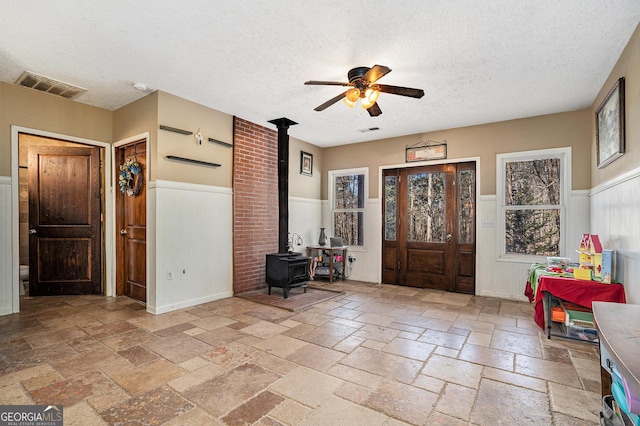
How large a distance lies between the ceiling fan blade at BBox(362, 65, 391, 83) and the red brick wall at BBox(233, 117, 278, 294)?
2.58 metres

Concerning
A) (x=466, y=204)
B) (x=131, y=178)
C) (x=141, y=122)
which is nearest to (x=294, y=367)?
(x=131, y=178)

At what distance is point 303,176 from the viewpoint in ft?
20.4

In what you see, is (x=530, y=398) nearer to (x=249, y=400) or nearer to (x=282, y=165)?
(x=249, y=400)

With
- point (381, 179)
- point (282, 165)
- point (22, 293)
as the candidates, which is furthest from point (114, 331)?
point (381, 179)

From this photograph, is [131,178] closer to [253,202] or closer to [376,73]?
[253,202]

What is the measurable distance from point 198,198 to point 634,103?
4686mm

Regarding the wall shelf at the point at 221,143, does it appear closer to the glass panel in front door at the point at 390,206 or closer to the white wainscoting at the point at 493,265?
the glass panel in front door at the point at 390,206

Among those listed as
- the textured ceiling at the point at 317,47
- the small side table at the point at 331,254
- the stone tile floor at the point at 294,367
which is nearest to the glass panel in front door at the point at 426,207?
the small side table at the point at 331,254

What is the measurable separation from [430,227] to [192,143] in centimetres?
407

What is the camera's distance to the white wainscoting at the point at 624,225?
246 centimetres

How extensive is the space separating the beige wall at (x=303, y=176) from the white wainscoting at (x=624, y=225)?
446cm

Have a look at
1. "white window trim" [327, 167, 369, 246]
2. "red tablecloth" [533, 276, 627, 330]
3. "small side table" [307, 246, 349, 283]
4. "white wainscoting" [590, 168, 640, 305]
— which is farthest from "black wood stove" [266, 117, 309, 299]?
"white wainscoting" [590, 168, 640, 305]

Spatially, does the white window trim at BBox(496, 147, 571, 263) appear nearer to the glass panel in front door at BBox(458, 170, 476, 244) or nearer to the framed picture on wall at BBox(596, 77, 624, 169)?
the glass panel in front door at BBox(458, 170, 476, 244)

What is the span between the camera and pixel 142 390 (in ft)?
7.02
